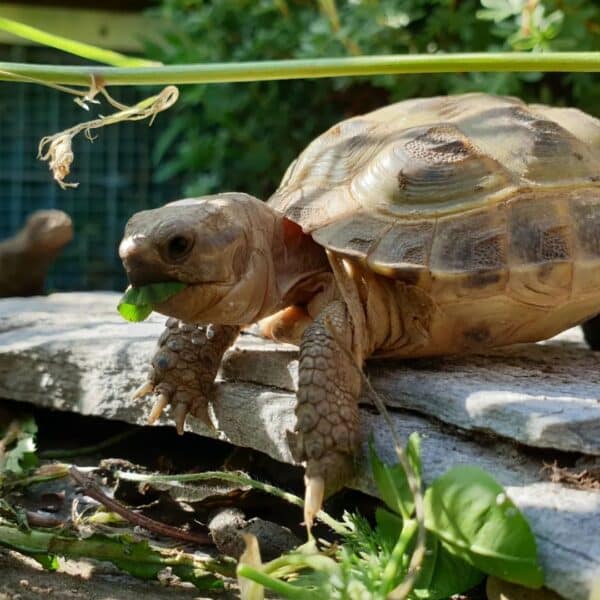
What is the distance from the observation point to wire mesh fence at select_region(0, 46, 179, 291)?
197 inches

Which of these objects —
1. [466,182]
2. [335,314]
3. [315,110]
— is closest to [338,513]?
[335,314]

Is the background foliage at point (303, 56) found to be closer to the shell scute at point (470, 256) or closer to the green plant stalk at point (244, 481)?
the shell scute at point (470, 256)

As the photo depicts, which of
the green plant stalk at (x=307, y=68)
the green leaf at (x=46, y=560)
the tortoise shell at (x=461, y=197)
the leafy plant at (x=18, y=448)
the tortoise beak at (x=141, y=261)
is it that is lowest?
the leafy plant at (x=18, y=448)

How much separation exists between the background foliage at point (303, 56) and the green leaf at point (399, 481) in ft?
6.04

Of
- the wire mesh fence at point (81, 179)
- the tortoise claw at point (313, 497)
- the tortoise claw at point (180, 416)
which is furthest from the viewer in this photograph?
the wire mesh fence at point (81, 179)

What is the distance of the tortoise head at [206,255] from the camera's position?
5.54 feet

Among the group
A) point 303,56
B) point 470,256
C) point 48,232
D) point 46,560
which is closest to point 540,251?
point 470,256

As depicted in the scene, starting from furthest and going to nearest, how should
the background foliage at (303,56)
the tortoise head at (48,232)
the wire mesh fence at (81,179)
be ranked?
the wire mesh fence at (81,179), the tortoise head at (48,232), the background foliage at (303,56)

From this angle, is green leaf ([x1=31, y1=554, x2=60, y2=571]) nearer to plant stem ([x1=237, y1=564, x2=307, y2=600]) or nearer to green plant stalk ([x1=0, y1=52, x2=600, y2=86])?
plant stem ([x1=237, y1=564, x2=307, y2=600])

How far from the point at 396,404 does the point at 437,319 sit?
0.23 metres

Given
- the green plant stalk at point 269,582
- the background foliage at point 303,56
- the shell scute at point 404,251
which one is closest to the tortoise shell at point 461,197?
the shell scute at point 404,251

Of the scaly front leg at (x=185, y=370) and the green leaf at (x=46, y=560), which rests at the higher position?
the scaly front leg at (x=185, y=370)

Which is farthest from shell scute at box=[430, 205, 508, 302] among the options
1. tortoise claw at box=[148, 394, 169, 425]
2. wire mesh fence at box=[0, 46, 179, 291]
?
wire mesh fence at box=[0, 46, 179, 291]

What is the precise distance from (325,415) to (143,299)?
0.37 metres
